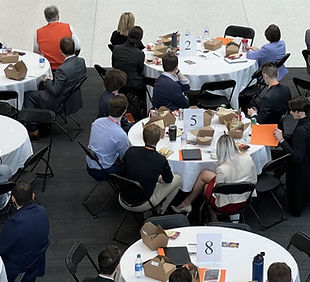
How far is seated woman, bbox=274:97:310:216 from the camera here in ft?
26.6

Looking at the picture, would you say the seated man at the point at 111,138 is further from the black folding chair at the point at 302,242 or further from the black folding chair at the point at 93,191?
the black folding chair at the point at 302,242

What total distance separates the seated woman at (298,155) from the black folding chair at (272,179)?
11 cm

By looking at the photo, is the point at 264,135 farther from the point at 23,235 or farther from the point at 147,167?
the point at 23,235

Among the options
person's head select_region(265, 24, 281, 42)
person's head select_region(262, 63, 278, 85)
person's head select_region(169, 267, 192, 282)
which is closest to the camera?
person's head select_region(169, 267, 192, 282)

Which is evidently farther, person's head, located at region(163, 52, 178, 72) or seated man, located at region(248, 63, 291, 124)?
person's head, located at region(163, 52, 178, 72)

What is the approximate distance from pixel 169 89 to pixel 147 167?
2046 millimetres

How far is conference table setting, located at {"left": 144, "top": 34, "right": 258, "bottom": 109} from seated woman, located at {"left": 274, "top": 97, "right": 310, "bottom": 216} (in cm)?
224

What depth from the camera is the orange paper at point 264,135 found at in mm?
8219

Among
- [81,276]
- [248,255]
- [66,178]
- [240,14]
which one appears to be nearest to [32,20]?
[240,14]

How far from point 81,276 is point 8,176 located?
1.29m

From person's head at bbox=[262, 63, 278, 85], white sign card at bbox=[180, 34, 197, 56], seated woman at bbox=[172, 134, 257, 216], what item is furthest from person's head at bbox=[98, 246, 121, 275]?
white sign card at bbox=[180, 34, 197, 56]

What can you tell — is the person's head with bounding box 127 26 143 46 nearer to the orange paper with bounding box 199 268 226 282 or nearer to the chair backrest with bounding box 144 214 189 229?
the chair backrest with bounding box 144 214 189 229

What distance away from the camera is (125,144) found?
27.4ft

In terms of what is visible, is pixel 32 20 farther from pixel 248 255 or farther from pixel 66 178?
pixel 248 255
